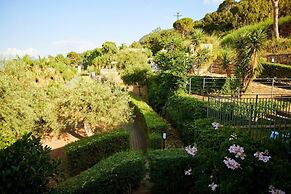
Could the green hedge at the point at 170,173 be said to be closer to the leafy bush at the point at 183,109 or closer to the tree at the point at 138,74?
the leafy bush at the point at 183,109

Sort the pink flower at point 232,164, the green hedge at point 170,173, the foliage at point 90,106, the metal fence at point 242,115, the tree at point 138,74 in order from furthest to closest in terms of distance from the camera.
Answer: the tree at point 138,74
the foliage at point 90,106
the metal fence at point 242,115
the green hedge at point 170,173
the pink flower at point 232,164

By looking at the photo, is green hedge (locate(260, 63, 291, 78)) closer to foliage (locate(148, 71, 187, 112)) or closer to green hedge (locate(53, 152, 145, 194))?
foliage (locate(148, 71, 187, 112))

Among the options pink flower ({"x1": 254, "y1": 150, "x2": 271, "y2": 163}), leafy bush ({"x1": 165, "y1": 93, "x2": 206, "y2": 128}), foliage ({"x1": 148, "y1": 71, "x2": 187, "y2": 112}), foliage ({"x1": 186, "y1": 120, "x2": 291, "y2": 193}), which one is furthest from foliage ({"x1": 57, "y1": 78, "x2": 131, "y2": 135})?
pink flower ({"x1": 254, "y1": 150, "x2": 271, "y2": 163})

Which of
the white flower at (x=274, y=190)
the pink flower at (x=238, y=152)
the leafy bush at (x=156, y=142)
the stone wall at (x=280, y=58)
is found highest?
the stone wall at (x=280, y=58)

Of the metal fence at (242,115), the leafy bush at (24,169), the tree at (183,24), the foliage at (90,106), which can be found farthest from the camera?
the tree at (183,24)

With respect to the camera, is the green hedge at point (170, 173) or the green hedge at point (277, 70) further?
the green hedge at point (277, 70)

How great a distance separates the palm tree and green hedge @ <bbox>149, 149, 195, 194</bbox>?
390 inches

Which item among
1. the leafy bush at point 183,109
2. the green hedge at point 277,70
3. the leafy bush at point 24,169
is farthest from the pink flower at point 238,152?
the green hedge at point 277,70

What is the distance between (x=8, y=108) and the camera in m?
10.2

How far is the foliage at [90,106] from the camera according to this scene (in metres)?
11.3

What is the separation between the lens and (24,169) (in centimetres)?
512

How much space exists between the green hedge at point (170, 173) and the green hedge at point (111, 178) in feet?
1.75

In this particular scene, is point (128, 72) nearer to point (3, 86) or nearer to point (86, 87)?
point (86, 87)

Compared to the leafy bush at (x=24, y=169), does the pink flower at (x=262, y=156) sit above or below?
above
